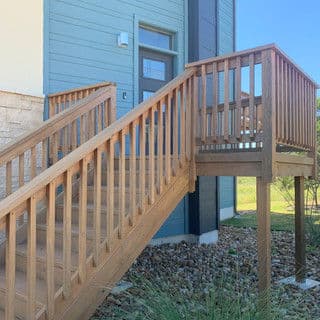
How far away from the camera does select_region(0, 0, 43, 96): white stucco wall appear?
462 cm

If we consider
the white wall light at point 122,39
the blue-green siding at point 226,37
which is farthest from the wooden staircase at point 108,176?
the blue-green siding at point 226,37

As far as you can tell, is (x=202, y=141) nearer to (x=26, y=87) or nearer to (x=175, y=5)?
(x=26, y=87)

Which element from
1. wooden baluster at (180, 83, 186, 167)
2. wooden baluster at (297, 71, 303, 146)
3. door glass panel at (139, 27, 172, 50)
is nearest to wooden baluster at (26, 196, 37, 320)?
wooden baluster at (180, 83, 186, 167)

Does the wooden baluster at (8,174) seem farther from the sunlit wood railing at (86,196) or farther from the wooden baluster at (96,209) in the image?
the wooden baluster at (96,209)

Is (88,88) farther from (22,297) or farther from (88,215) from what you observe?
(22,297)

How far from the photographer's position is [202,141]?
4.04 meters

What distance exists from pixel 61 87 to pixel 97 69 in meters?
0.65

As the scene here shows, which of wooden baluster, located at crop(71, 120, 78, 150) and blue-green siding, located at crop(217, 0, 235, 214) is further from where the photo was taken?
blue-green siding, located at crop(217, 0, 235, 214)

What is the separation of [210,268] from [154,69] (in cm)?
311

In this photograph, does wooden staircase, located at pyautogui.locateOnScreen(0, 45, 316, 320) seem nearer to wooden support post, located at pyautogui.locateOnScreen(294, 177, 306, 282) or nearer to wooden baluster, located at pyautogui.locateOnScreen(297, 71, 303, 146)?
wooden baluster, located at pyautogui.locateOnScreen(297, 71, 303, 146)

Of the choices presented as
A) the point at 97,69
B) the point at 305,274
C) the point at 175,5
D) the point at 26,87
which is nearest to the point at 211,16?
the point at 175,5

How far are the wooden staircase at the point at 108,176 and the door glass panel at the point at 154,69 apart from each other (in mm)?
1743

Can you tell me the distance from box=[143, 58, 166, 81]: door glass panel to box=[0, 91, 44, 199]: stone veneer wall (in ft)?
6.61

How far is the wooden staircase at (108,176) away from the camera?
254 centimetres
